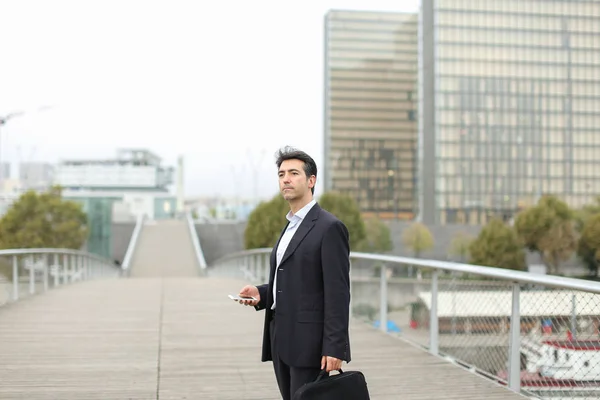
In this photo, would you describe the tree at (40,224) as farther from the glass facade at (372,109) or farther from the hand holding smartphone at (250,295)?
the glass facade at (372,109)

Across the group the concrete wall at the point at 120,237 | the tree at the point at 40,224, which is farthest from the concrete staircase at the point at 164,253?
the concrete wall at the point at 120,237

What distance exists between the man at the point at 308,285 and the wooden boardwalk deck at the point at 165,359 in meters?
2.08

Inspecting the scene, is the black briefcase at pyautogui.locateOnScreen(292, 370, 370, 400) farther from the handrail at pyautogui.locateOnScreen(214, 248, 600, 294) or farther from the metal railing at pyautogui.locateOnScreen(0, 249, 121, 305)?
the metal railing at pyautogui.locateOnScreen(0, 249, 121, 305)

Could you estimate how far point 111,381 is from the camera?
5.54 metres

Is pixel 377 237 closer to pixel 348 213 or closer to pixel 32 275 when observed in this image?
pixel 348 213

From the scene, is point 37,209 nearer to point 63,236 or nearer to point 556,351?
point 63,236

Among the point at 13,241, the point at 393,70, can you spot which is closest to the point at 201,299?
the point at 13,241

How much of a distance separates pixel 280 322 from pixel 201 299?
894cm

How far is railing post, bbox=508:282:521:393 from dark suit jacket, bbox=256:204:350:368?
2.35 meters

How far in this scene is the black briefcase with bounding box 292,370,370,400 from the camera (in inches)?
115

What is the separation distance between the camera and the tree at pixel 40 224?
161 feet

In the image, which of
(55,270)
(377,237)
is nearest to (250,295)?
(55,270)

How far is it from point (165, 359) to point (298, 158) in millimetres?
3782

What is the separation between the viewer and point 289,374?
11.0ft
